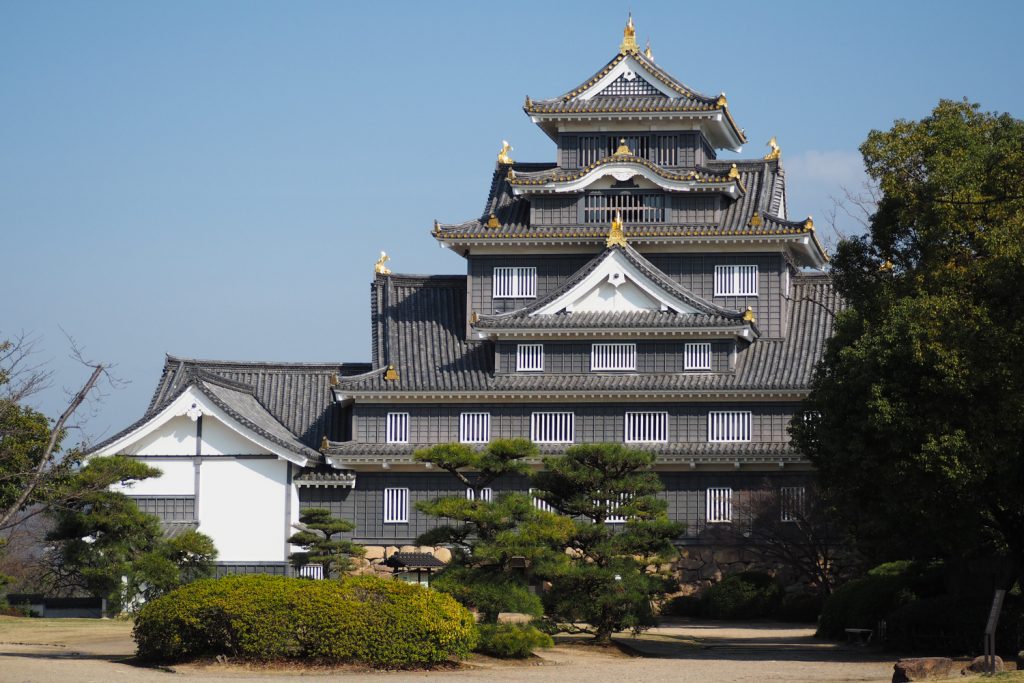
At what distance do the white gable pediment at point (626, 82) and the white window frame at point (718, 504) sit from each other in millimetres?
13076

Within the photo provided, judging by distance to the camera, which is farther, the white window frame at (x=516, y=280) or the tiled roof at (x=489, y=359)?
the white window frame at (x=516, y=280)

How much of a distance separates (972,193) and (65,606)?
90.4 ft

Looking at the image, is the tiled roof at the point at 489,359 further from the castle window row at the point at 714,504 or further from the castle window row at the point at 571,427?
the castle window row at the point at 714,504

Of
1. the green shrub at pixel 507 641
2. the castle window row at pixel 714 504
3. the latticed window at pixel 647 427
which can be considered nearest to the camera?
the green shrub at pixel 507 641

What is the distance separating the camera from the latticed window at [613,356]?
159 feet

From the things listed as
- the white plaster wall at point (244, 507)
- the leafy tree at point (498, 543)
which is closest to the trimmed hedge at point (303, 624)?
the leafy tree at point (498, 543)

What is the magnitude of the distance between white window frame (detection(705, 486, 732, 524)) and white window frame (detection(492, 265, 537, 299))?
28.7 ft

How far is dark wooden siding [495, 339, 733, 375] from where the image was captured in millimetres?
47938

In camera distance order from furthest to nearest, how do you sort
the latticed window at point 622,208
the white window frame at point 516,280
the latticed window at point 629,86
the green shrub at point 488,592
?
the latticed window at point 629,86 < the white window frame at point 516,280 < the latticed window at point 622,208 < the green shrub at point 488,592

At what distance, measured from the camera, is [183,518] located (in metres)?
47.7

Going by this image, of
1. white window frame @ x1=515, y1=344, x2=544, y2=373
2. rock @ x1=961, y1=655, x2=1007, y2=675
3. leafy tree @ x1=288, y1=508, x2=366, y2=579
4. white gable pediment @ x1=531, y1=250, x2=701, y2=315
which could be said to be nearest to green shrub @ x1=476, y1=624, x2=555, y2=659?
rock @ x1=961, y1=655, x2=1007, y2=675

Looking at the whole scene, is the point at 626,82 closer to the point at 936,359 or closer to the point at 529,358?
the point at 529,358

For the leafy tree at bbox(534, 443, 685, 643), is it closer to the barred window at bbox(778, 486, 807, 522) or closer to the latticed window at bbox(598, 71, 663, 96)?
the barred window at bbox(778, 486, 807, 522)

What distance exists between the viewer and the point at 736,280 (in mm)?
50031
